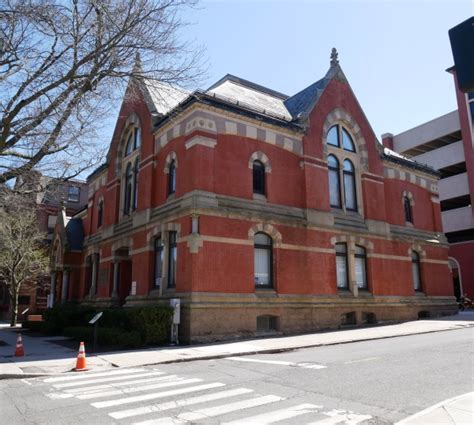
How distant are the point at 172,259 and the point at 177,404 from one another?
12.5m

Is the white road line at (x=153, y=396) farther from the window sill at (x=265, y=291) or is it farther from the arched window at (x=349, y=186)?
the arched window at (x=349, y=186)

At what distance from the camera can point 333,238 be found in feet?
72.6

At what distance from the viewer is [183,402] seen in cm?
727

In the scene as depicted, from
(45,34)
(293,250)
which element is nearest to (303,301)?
(293,250)

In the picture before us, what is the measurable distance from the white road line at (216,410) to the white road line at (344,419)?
1.30 metres

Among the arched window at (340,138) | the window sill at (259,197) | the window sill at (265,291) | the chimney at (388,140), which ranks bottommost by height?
the window sill at (265,291)

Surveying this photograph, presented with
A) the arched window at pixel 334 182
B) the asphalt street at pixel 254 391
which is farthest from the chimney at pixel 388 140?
the asphalt street at pixel 254 391

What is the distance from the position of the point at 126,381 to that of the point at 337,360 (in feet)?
18.5


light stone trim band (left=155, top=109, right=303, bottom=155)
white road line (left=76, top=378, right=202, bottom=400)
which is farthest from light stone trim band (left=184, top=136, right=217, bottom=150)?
white road line (left=76, top=378, right=202, bottom=400)

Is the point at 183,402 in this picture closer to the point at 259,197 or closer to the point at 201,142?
the point at 201,142

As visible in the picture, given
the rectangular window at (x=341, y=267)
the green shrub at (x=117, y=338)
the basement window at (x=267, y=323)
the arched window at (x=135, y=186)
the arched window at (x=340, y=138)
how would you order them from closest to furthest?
the green shrub at (x=117, y=338) < the basement window at (x=267, y=323) < the rectangular window at (x=341, y=267) < the arched window at (x=340, y=138) < the arched window at (x=135, y=186)

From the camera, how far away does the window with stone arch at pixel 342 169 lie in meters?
23.9

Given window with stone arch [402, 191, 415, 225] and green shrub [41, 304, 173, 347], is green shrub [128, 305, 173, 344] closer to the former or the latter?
green shrub [41, 304, 173, 347]

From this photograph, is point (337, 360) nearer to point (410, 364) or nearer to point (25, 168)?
point (410, 364)
